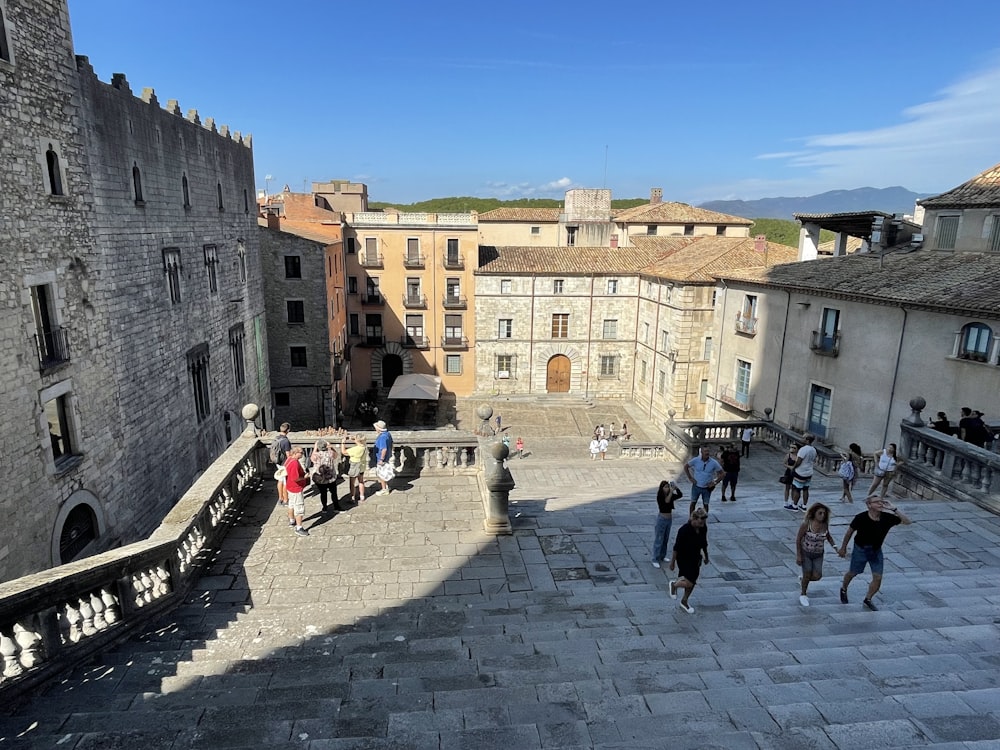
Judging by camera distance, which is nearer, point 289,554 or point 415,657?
point 415,657

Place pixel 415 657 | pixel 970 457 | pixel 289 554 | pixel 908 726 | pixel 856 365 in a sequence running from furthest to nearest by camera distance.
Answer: pixel 856 365
pixel 970 457
pixel 289 554
pixel 415 657
pixel 908 726

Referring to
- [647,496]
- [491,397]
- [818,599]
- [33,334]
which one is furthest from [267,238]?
[818,599]

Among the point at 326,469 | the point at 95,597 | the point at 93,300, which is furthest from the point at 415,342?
the point at 95,597

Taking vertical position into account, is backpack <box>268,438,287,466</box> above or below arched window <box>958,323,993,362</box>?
below

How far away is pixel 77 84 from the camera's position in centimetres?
1362

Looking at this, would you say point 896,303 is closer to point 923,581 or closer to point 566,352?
point 923,581

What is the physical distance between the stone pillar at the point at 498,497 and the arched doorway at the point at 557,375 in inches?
1277

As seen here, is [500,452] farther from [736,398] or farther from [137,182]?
[736,398]

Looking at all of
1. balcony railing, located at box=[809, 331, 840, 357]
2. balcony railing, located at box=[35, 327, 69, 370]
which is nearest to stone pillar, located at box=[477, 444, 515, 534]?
balcony railing, located at box=[35, 327, 69, 370]

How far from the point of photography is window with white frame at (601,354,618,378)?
139 feet

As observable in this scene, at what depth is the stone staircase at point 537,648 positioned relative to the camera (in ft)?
16.5

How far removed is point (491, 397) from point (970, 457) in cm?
3262

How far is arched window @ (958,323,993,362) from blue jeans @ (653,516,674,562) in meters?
13.8

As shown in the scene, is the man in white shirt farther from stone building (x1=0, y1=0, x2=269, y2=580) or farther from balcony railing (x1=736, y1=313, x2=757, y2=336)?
balcony railing (x1=736, y1=313, x2=757, y2=336)
